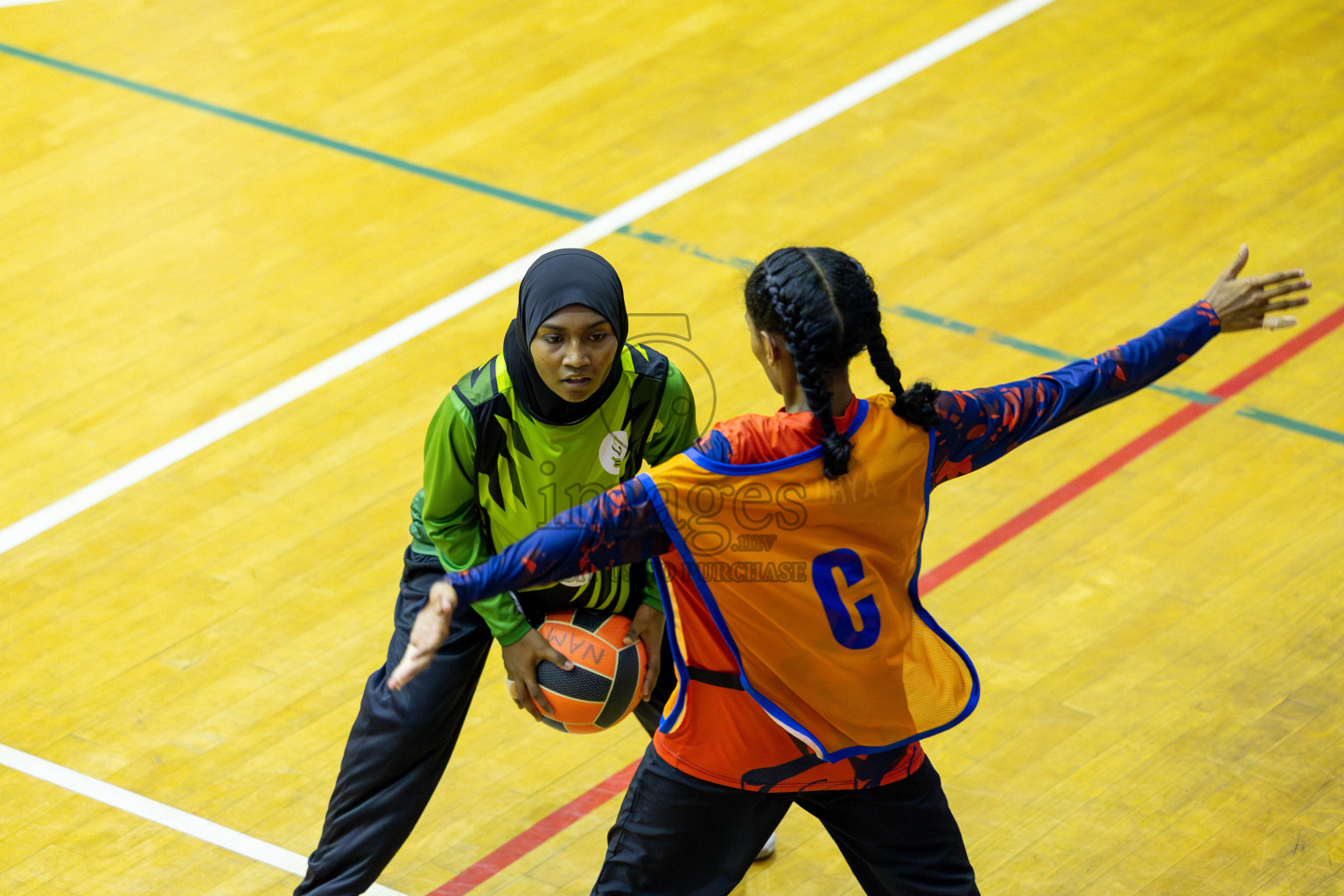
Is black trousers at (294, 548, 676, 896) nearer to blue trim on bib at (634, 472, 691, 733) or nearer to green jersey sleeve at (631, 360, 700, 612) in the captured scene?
green jersey sleeve at (631, 360, 700, 612)

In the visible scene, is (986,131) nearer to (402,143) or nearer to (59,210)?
(402,143)

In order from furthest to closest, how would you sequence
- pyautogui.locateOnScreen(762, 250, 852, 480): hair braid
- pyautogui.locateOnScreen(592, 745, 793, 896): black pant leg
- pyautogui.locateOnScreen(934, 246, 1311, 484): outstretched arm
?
pyautogui.locateOnScreen(592, 745, 793, 896): black pant leg < pyautogui.locateOnScreen(934, 246, 1311, 484): outstretched arm < pyautogui.locateOnScreen(762, 250, 852, 480): hair braid

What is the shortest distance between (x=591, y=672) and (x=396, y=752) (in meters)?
0.51

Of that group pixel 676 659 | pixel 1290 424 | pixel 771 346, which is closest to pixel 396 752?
pixel 676 659

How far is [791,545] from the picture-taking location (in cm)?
315

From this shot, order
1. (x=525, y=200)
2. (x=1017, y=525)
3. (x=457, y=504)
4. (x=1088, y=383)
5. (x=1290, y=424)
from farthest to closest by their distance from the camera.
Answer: (x=525, y=200), (x=1290, y=424), (x=1017, y=525), (x=457, y=504), (x=1088, y=383)

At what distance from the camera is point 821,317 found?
3104 millimetres

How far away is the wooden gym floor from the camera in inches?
196

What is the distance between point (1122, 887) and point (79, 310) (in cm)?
508

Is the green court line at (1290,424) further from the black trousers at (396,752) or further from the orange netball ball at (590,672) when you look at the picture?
the black trousers at (396,752)

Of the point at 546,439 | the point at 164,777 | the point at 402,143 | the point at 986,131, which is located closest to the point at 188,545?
the point at 164,777

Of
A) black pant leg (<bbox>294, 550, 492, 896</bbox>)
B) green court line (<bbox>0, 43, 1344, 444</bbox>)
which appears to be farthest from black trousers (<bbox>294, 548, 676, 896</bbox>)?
green court line (<bbox>0, 43, 1344, 444</bbox>)

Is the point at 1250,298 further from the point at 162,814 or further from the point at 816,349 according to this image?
the point at 162,814

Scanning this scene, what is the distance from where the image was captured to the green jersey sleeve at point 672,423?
4078 mm
